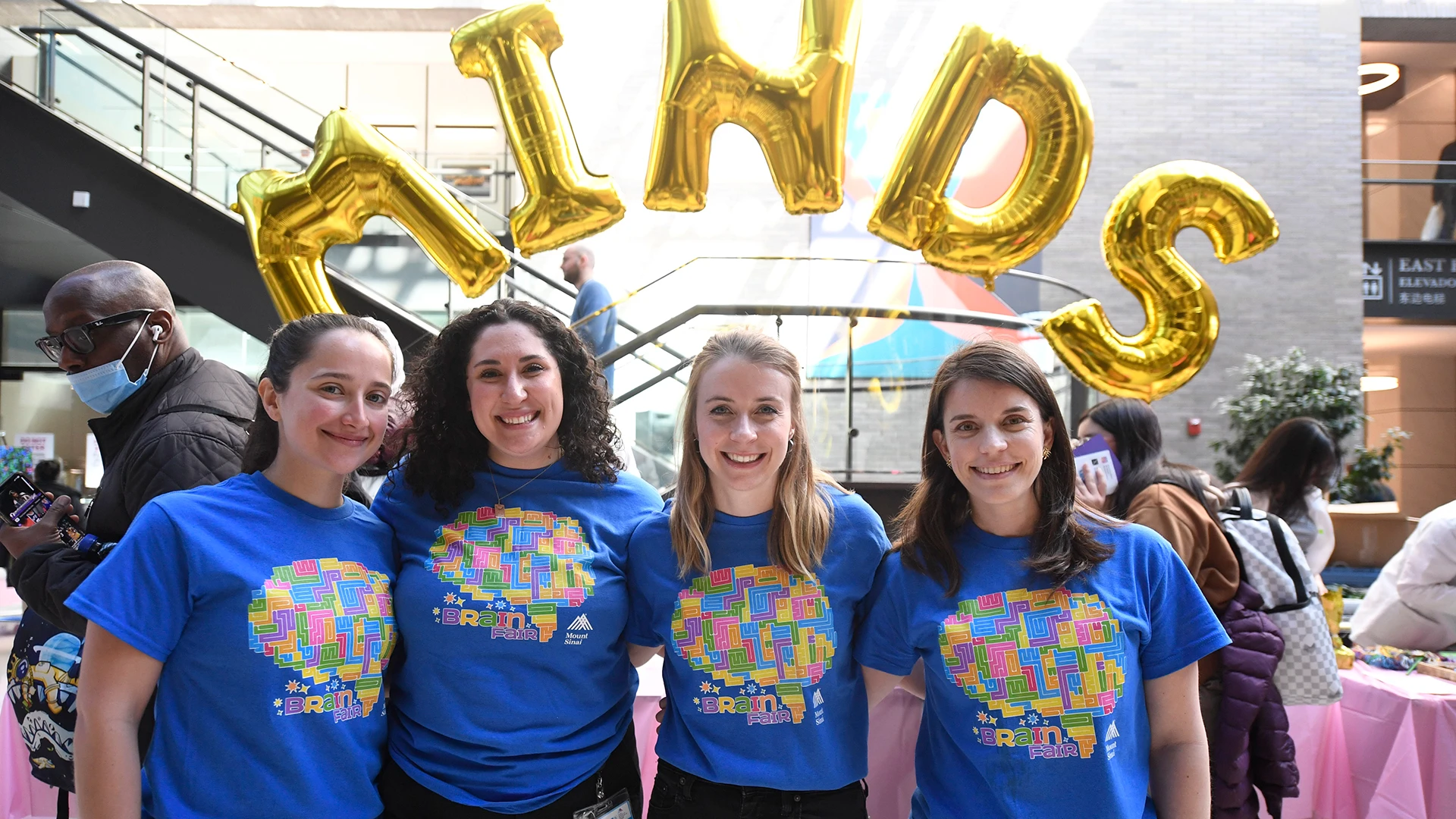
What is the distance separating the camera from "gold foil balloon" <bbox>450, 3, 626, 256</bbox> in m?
3.15

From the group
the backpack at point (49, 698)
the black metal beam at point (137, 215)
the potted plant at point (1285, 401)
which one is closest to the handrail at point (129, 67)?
the black metal beam at point (137, 215)

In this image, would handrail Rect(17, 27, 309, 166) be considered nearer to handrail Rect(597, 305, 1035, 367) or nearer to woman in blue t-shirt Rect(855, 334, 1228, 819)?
handrail Rect(597, 305, 1035, 367)

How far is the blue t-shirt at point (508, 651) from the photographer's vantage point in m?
1.67

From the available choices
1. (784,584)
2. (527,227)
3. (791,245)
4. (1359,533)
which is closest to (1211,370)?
(1359,533)

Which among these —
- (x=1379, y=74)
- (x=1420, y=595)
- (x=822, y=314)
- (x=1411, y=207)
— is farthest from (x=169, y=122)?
(x=1379, y=74)

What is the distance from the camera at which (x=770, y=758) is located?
1.72 metres

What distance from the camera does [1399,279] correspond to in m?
11.5

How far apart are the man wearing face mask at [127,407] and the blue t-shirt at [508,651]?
1.47 feet

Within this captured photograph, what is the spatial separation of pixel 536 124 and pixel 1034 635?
238cm

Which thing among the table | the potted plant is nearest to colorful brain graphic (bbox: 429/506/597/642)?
the table

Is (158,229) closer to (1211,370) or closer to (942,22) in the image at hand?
(942,22)

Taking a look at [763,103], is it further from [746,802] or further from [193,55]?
[193,55]

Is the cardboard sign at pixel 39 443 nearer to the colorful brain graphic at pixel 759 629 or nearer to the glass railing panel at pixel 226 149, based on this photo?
the glass railing panel at pixel 226 149

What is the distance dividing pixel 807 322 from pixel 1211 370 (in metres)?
7.13
